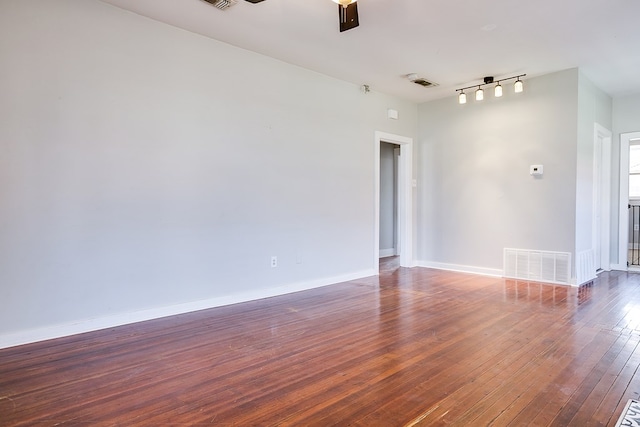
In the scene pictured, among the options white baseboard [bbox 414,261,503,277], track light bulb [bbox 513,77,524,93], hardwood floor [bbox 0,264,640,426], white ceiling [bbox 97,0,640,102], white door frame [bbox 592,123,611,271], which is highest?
white ceiling [bbox 97,0,640,102]

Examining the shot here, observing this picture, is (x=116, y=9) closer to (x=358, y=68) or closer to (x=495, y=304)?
(x=358, y=68)

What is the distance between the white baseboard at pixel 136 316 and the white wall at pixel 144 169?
16 mm

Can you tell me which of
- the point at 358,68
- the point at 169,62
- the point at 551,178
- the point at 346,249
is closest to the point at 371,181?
the point at 346,249

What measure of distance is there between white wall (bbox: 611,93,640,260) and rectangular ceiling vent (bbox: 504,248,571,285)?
1.87 meters

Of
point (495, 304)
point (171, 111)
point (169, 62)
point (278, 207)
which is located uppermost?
point (169, 62)

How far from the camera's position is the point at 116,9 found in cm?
321

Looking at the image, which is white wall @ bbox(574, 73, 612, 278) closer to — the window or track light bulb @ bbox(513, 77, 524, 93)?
track light bulb @ bbox(513, 77, 524, 93)

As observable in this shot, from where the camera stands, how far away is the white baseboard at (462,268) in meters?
5.53

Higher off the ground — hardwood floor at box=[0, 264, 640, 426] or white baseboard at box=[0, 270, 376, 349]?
white baseboard at box=[0, 270, 376, 349]

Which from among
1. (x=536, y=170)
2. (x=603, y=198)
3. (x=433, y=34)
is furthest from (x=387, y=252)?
(x=433, y=34)

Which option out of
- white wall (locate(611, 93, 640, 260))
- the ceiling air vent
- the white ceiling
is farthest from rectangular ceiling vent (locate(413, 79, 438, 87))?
white wall (locate(611, 93, 640, 260))

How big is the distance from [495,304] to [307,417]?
2.88 metres

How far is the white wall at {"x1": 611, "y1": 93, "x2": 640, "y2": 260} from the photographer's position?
572cm

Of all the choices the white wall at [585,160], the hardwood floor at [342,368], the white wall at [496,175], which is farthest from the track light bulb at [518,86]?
the hardwood floor at [342,368]
